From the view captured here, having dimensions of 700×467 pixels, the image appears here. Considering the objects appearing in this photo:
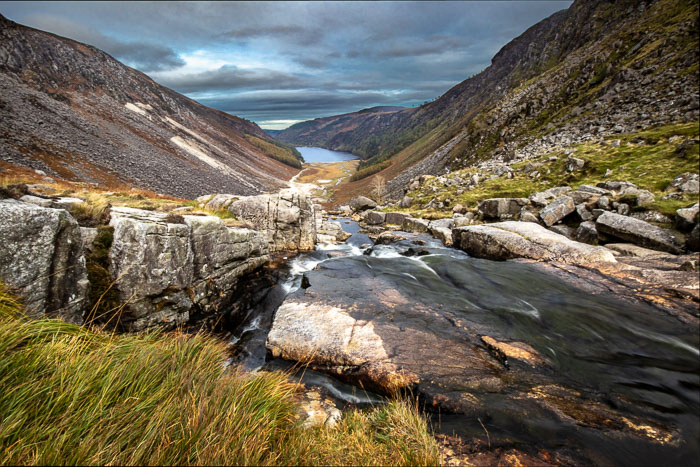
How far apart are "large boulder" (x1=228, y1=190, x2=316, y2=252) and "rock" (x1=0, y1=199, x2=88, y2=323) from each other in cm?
1216

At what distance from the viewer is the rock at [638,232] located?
41.3 feet

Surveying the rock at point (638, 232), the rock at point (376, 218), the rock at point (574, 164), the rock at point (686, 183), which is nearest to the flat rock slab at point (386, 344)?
the rock at point (638, 232)

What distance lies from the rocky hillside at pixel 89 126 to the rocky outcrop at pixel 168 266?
Answer: 28789mm

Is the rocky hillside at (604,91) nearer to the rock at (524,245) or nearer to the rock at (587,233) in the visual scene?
the rock at (587,233)

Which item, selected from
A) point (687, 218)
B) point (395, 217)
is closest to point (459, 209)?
point (395, 217)

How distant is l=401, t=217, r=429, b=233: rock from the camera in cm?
2698

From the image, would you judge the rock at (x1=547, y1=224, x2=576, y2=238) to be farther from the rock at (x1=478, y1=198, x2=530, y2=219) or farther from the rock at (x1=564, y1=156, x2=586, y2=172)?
the rock at (x1=564, y1=156, x2=586, y2=172)

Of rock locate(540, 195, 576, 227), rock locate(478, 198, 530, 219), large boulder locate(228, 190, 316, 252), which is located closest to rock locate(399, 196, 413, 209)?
rock locate(478, 198, 530, 219)

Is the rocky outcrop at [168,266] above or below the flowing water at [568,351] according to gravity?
above

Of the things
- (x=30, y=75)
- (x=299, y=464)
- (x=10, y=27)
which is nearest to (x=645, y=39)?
(x=299, y=464)

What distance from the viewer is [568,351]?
293 inches

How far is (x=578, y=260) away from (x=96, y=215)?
69.2 feet

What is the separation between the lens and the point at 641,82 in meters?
38.6

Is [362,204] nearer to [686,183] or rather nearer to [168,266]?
[686,183]
